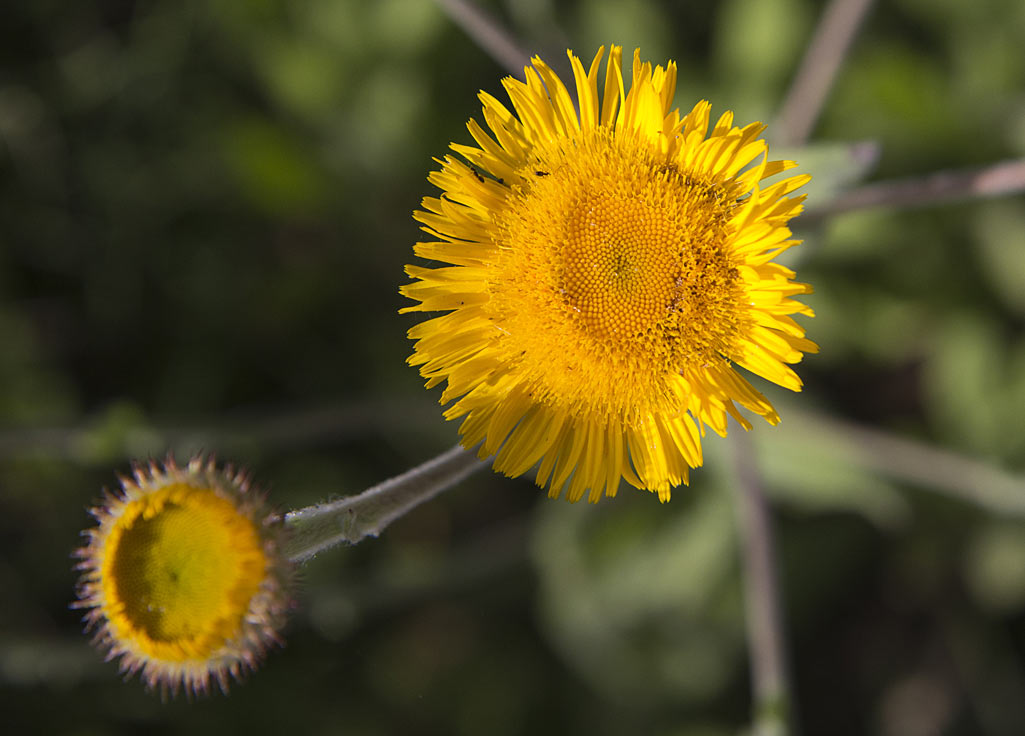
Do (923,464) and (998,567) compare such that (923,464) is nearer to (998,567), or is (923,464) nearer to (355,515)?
(998,567)

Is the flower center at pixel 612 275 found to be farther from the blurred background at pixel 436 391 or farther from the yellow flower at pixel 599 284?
the blurred background at pixel 436 391

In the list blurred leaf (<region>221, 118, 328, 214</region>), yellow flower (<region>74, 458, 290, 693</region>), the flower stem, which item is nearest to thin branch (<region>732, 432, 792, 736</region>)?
the flower stem

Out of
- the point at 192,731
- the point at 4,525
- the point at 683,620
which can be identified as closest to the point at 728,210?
the point at 683,620

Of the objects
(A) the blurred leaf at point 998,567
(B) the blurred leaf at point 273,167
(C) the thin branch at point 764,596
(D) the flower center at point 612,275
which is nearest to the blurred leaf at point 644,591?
(C) the thin branch at point 764,596

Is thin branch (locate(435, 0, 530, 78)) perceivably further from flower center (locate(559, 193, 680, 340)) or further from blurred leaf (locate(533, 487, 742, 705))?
blurred leaf (locate(533, 487, 742, 705))

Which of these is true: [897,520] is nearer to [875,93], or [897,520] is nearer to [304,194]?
[875,93]

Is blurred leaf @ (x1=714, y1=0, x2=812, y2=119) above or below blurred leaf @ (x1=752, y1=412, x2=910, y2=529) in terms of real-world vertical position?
above

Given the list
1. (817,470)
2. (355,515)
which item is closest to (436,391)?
(817,470)

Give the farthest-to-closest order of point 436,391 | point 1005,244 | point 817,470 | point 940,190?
point 436,391, point 1005,244, point 817,470, point 940,190
